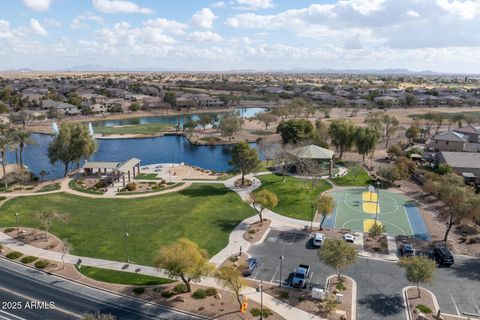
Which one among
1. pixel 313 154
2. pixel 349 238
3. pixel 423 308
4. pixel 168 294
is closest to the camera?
pixel 423 308

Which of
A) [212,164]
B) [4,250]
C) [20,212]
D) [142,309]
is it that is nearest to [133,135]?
[212,164]

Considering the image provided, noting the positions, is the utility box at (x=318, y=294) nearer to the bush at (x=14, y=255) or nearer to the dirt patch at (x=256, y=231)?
the dirt patch at (x=256, y=231)

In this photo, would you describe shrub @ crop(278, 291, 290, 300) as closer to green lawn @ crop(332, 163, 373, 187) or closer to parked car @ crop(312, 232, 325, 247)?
parked car @ crop(312, 232, 325, 247)

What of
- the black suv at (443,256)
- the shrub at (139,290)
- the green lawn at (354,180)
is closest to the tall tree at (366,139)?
the green lawn at (354,180)

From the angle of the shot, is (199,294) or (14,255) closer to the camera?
(199,294)

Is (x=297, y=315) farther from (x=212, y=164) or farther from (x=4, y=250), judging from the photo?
(x=212, y=164)

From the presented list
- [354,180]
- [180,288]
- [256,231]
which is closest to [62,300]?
[180,288]

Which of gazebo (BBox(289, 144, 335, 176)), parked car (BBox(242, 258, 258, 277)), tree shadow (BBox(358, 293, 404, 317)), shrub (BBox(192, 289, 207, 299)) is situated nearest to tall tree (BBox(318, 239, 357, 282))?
tree shadow (BBox(358, 293, 404, 317))

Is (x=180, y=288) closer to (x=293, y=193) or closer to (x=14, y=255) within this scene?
(x=14, y=255)
